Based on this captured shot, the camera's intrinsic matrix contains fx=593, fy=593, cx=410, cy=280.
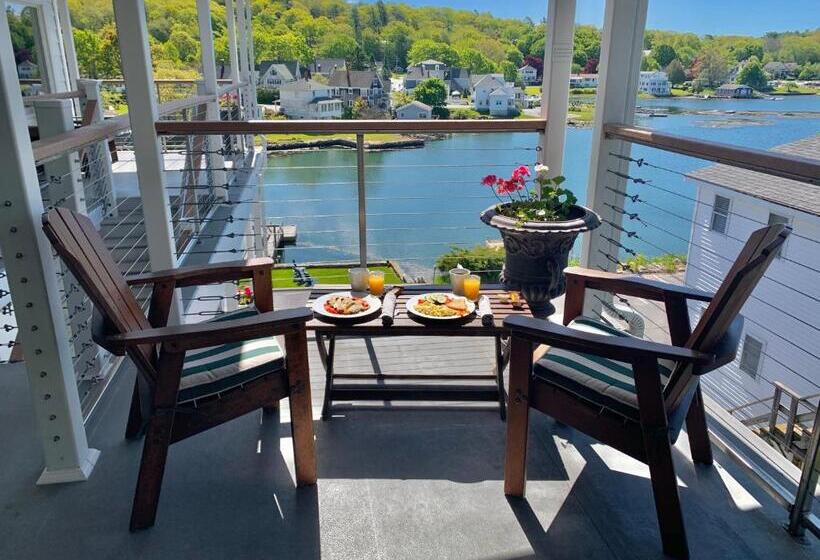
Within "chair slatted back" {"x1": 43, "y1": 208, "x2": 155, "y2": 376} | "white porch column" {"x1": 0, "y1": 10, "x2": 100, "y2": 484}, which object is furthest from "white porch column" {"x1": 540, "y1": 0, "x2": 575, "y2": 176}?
"white porch column" {"x1": 0, "y1": 10, "x2": 100, "y2": 484}

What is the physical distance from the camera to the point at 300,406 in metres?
1.97

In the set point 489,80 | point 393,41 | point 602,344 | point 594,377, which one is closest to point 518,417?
point 594,377

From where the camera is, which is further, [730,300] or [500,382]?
[500,382]

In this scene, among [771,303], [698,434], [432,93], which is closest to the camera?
[698,434]

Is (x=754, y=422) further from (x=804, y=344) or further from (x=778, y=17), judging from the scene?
(x=778, y=17)

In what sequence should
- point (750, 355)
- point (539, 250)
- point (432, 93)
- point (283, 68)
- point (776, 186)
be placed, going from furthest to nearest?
1. point (283, 68)
2. point (750, 355)
3. point (432, 93)
4. point (776, 186)
5. point (539, 250)

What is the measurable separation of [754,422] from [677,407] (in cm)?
517

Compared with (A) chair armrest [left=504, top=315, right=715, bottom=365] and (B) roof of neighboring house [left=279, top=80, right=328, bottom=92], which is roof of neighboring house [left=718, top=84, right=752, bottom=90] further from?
(B) roof of neighboring house [left=279, top=80, right=328, bottom=92]

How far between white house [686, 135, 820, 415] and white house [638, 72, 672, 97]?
1.09 m

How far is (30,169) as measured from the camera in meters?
1.82

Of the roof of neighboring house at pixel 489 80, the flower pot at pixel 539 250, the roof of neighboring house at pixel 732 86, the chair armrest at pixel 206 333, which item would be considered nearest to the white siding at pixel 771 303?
the roof of neighboring house at pixel 489 80

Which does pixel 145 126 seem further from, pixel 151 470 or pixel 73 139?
pixel 151 470

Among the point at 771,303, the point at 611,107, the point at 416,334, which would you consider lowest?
the point at 771,303

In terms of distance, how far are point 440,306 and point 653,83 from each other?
1.69 metres
